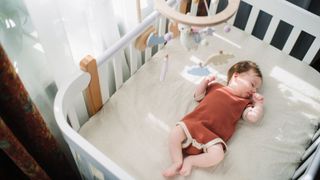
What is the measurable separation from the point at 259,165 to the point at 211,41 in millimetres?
649

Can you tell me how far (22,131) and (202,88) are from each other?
2.28 feet

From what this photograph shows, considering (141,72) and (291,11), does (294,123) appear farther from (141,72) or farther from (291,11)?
(141,72)

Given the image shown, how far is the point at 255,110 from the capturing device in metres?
1.28

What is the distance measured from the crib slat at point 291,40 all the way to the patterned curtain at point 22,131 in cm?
109

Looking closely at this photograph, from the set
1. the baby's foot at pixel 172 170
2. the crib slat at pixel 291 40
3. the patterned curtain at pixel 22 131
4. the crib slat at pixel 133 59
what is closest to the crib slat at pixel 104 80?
the crib slat at pixel 133 59

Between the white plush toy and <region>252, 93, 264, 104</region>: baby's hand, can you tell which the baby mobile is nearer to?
the white plush toy

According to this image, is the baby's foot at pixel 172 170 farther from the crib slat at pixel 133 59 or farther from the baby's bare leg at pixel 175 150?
the crib slat at pixel 133 59

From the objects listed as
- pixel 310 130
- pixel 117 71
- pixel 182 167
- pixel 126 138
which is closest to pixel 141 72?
pixel 117 71

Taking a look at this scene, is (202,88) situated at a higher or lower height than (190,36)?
lower

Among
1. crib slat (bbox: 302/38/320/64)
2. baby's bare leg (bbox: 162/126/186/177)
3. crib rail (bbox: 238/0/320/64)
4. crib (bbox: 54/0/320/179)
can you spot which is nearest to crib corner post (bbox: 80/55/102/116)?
crib (bbox: 54/0/320/179)

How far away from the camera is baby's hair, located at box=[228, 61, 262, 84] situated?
135 centimetres

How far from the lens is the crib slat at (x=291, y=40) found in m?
1.43

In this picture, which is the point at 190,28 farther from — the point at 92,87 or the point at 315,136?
the point at 315,136

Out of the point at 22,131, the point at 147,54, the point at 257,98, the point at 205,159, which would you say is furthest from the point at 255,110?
the point at 22,131
